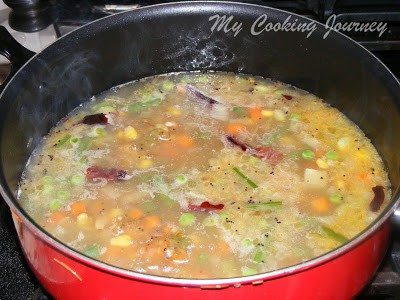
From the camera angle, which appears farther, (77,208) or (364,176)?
(364,176)

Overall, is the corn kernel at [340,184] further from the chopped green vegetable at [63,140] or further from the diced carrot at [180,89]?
the chopped green vegetable at [63,140]

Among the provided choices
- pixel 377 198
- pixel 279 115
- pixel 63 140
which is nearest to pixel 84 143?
pixel 63 140

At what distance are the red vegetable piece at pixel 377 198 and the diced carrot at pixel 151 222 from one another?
2.53 ft

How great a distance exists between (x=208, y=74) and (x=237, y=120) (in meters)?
0.38

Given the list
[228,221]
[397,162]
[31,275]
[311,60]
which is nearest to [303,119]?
[311,60]

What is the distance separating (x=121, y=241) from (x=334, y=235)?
722 mm

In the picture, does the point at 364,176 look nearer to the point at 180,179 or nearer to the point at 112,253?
the point at 180,179

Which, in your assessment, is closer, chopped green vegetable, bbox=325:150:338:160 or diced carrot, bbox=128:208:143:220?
diced carrot, bbox=128:208:143:220

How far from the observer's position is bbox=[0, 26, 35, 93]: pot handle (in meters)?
2.04

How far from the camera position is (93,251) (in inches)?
70.1

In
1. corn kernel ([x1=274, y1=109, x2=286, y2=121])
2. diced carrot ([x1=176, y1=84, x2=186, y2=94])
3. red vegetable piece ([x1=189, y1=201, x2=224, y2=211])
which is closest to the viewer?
red vegetable piece ([x1=189, y1=201, x2=224, y2=211])

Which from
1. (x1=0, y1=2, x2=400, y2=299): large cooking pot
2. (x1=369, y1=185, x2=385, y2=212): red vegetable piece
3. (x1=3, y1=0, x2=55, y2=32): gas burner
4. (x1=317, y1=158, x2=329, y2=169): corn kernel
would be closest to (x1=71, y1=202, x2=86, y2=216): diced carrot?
(x1=0, y1=2, x2=400, y2=299): large cooking pot

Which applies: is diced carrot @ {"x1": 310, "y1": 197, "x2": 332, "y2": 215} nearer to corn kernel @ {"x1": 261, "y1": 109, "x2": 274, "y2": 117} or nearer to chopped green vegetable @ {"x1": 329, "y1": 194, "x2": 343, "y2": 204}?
chopped green vegetable @ {"x1": 329, "y1": 194, "x2": 343, "y2": 204}

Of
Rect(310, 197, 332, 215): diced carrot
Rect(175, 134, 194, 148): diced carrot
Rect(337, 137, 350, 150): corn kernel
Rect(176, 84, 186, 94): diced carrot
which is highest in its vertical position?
Rect(337, 137, 350, 150): corn kernel
